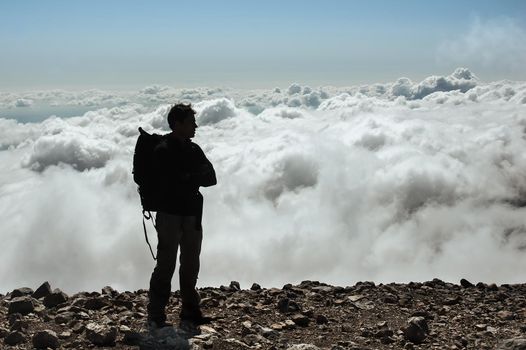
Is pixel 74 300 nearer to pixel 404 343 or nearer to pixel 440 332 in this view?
pixel 404 343

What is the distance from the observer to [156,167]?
6484mm

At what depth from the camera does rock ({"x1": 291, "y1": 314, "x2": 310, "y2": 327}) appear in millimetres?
7336

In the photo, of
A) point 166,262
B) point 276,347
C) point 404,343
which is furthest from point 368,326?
point 166,262

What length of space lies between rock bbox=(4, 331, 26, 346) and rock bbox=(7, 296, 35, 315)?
5.14 feet

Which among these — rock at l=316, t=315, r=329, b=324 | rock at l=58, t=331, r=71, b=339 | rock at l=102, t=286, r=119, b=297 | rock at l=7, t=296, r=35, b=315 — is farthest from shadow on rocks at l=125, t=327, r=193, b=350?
rock at l=102, t=286, r=119, b=297

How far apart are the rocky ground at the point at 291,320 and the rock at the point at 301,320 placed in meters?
Result: 0.02

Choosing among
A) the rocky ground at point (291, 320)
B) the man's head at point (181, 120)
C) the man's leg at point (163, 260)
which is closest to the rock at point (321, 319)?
the rocky ground at point (291, 320)

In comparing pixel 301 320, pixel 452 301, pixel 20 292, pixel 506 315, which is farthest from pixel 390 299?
pixel 20 292

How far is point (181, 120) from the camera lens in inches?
257

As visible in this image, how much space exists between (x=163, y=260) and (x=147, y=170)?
3.99 ft

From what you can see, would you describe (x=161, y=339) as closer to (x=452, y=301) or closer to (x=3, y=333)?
(x=3, y=333)

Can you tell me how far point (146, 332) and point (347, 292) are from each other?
441 centimetres

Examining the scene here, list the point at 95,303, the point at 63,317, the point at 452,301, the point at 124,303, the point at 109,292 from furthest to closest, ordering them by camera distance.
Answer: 1. the point at 109,292
2. the point at 452,301
3. the point at 124,303
4. the point at 95,303
5. the point at 63,317

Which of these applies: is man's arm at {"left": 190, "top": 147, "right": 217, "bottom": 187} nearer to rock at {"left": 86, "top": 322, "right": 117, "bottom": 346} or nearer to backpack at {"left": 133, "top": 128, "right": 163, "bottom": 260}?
backpack at {"left": 133, "top": 128, "right": 163, "bottom": 260}
